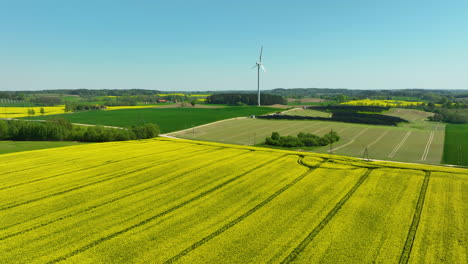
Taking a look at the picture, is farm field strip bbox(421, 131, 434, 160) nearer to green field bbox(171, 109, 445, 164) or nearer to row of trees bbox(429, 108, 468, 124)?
green field bbox(171, 109, 445, 164)

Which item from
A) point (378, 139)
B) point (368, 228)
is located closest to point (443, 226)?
point (368, 228)

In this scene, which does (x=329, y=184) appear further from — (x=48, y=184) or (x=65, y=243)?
(x=48, y=184)

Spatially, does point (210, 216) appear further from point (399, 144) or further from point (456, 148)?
point (456, 148)

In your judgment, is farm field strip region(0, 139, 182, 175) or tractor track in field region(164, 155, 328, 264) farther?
farm field strip region(0, 139, 182, 175)

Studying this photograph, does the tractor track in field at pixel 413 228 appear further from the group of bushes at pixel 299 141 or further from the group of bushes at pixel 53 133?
the group of bushes at pixel 53 133

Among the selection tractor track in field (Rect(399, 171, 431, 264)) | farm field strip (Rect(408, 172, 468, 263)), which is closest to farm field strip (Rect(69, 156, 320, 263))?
tractor track in field (Rect(399, 171, 431, 264))

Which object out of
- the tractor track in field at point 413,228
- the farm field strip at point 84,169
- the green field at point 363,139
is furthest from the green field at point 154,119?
the tractor track in field at point 413,228
